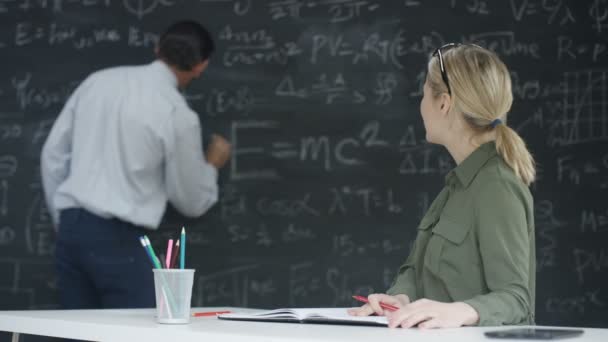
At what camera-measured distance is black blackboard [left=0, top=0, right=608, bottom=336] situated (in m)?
3.58

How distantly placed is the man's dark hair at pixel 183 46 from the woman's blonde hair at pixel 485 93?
1.76 metres

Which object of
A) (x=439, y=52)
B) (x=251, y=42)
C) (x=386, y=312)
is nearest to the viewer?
(x=386, y=312)

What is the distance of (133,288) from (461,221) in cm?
168

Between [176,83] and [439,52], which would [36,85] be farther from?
[439,52]

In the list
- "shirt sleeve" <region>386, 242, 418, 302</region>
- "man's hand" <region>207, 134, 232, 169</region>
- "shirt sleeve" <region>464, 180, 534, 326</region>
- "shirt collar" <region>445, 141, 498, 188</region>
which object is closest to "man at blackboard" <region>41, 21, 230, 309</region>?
"man's hand" <region>207, 134, 232, 169</region>

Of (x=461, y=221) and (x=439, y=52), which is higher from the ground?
(x=439, y=52)

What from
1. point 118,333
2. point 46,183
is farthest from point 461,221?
point 46,183

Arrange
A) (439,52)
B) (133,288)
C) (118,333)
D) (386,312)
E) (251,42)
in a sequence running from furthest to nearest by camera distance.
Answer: (251,42) → (133,288) → (439,52) → (386,312) → (118,333)

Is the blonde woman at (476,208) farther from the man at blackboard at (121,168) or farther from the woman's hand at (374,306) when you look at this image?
the man at blackboard at (121,168)

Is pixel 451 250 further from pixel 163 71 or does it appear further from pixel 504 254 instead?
pixel 163 71

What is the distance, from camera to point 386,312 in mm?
1882

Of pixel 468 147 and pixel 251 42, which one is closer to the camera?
pixel 468 147

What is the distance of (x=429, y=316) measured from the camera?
1.60 meters

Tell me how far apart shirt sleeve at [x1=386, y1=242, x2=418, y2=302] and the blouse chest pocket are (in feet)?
0.48
